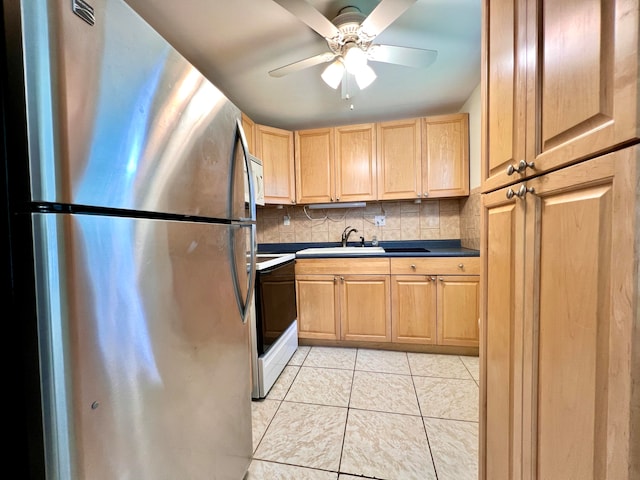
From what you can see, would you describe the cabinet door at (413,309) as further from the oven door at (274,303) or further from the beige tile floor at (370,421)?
the oven door at (274,303)

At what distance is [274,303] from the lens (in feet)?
6.46

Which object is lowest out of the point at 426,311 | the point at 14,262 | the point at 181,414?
the point at 426,311

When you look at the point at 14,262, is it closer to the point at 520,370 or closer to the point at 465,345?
the point at 520,370

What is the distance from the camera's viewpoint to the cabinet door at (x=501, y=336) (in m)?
0.70

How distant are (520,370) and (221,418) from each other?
3.14 feet

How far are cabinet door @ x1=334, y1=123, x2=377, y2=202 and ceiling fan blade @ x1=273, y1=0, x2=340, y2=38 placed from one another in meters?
1.32

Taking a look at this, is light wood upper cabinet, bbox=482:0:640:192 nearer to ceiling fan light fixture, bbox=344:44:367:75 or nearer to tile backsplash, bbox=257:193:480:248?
ceiling fan light fixture, bbox=344:44:367:75

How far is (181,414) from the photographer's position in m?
0.73

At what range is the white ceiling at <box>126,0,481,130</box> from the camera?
4.51 ft

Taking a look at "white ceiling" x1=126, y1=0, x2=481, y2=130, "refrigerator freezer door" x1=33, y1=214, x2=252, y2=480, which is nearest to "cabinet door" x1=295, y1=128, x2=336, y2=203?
"white ceiling" x1=126, y1=0, x2=481, y2=130

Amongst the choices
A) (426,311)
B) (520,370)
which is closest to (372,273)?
(426,311)

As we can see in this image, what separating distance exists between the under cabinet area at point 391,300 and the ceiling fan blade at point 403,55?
144 cm

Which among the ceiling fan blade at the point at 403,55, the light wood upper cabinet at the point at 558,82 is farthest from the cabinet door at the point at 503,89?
the ceiling fan blade at the point at 403,55

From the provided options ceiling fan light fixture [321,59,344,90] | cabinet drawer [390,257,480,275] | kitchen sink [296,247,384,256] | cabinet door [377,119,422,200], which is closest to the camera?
ceiling fan light fixture [321,59,344,90]
